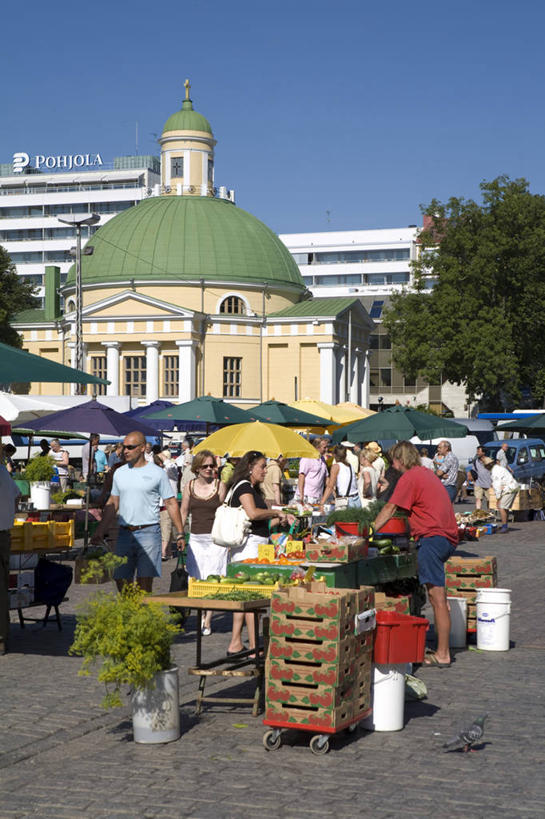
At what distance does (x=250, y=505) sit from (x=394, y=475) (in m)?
4.47

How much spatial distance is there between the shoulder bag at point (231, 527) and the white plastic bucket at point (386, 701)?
9.99 feet

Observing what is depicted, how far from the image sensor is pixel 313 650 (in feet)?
24.4

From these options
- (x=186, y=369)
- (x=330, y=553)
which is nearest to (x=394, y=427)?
(x=330, y=553)

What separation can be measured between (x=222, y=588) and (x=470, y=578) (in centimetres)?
397

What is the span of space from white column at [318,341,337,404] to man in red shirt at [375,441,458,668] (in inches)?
2406

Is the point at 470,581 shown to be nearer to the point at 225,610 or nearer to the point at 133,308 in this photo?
the point at 225,610

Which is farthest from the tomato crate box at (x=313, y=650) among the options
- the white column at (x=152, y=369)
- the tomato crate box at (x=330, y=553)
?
the white column at (x=152, y=369)

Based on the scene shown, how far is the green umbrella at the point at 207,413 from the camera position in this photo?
24.5 m

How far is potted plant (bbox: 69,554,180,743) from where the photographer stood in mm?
7297

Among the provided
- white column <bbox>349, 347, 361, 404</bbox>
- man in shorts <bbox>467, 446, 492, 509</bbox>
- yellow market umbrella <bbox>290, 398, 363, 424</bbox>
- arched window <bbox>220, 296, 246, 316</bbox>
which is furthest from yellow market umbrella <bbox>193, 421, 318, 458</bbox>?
white column <bbox>349, 347, 361, 404</bbox>

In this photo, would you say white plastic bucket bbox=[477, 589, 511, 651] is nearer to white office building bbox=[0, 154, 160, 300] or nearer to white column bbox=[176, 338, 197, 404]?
white column bbox=[176, 338, 197, 404]

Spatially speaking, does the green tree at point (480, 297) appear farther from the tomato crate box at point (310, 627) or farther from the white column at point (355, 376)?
the tomato crate box at point (310, 627)

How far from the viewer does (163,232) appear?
71.7 m

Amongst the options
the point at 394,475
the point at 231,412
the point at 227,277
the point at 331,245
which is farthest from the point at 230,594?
the point at 331,245
